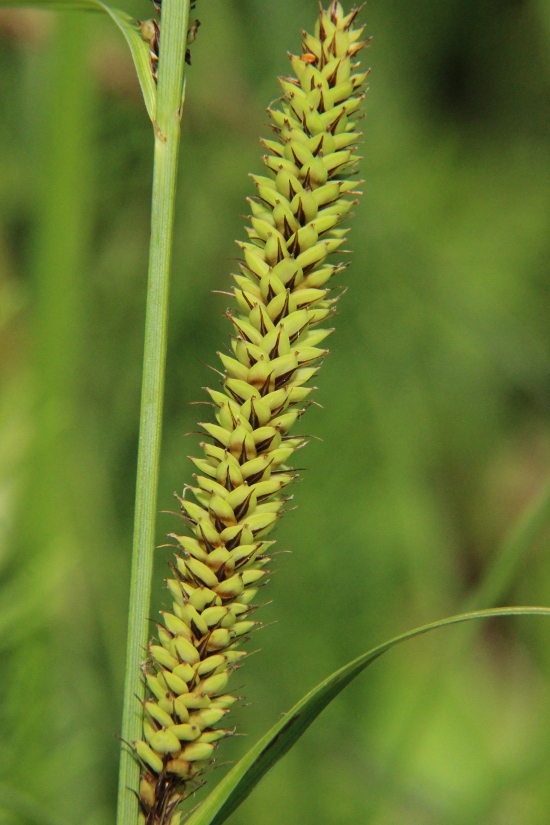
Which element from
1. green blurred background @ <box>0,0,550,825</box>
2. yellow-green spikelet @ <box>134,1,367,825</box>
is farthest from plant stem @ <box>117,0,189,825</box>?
green blurred background @ <box>0,0,550,825</box>

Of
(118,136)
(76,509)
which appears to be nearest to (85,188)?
(76,509)

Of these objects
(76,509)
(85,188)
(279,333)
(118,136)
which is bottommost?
(76,509)

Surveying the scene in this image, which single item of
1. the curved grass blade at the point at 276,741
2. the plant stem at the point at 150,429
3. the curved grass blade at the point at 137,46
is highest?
the curved grass blade at the point at 137,46

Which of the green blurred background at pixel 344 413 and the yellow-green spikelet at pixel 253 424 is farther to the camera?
the green blurred background at pixel 344 413

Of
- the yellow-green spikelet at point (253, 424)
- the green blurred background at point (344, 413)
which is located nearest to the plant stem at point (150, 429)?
the yellow-green spikelet at point (253, 424)

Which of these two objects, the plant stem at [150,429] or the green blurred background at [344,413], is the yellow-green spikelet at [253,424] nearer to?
the plant stem at [150,429]

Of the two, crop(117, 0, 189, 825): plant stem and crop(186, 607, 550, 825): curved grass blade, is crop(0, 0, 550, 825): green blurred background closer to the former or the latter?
crop(117, 0, 189, 825): plant stem

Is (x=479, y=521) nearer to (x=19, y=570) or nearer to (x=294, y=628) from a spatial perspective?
(x=294, y=628)
